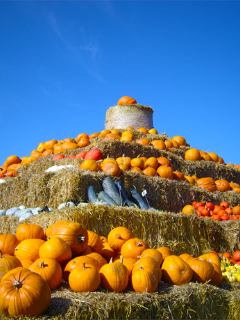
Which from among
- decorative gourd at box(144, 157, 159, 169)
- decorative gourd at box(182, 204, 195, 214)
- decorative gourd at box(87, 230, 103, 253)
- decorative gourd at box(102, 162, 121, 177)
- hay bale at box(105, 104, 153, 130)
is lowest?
decorative gourd at box(87, 230, 103, 253)

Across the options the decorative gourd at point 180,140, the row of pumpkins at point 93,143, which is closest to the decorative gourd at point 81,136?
the row of pumpkins at point 93,143

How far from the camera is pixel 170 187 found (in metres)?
6.65

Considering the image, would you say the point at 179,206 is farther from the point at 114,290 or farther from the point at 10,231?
the point at 114,290

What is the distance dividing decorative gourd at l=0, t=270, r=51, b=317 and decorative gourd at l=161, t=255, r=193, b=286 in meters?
1.26

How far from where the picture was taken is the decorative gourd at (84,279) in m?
2.46

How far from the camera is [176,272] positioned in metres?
2.95

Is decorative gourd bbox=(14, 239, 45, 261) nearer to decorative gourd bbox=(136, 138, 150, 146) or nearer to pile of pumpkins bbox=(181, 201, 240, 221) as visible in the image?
pile of pumpkins bbox=(181, 201, 240, 221)

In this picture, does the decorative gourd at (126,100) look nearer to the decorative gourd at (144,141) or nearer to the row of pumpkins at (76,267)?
the decorative gourd at (144,141)

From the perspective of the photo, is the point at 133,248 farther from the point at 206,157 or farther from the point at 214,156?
the point at 214,156

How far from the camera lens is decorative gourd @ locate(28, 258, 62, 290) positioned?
8.09 ft

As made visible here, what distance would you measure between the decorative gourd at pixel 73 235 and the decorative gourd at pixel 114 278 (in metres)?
0.42

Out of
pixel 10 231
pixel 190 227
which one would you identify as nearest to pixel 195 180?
pixel 190 227

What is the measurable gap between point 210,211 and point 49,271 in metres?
4.66

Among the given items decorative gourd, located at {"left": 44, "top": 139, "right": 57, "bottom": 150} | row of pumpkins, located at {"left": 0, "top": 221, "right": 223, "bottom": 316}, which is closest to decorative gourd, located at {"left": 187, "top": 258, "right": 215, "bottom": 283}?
row of pumpkins, located at {"left": 0, "top": 221, "right": 223, "bottom": 316}
